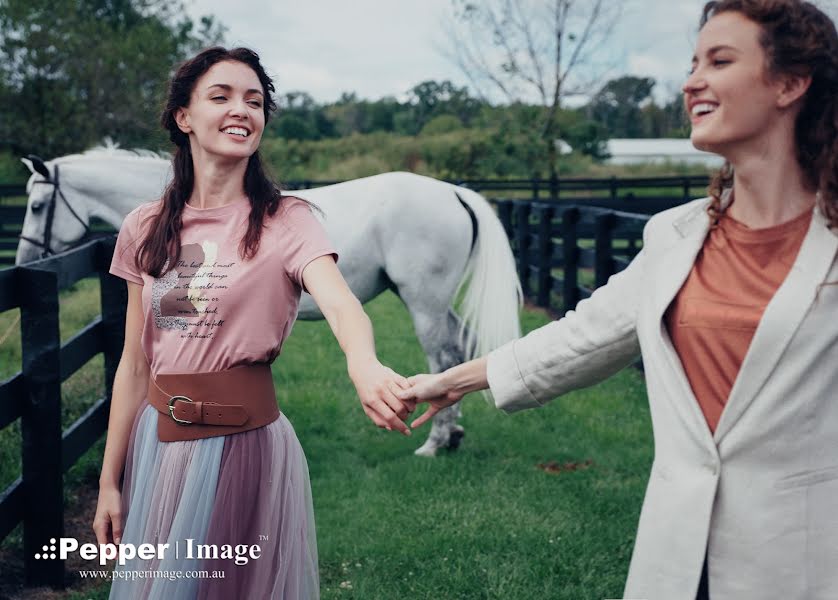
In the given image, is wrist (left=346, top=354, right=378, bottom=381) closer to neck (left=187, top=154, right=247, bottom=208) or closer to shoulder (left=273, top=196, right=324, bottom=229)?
shoulder (left=273, top=196, right=324, bottom=229)

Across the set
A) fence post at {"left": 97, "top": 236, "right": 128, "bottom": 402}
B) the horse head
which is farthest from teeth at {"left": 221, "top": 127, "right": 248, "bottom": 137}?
the horse head

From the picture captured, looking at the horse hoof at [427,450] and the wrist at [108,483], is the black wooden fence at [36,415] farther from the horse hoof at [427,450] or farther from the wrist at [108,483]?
the horse hoof at [427,450]

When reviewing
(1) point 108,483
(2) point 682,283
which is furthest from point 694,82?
(1) point 108,483

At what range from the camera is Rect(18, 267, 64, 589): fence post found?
121 inches

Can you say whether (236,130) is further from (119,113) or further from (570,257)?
(119,113)

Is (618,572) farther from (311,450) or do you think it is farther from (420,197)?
(420,197)

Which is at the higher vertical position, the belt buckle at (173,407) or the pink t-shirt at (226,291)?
the pink t-shirt at (226,291)

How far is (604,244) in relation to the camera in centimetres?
681

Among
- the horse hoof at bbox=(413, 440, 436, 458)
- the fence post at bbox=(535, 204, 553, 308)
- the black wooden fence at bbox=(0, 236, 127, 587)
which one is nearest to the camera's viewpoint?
the black wooden fence at bbox=(0, 236, 127, 587)

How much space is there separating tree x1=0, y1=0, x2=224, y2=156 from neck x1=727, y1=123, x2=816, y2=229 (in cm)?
2325

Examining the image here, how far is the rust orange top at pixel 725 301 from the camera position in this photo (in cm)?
144

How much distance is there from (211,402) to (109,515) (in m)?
0.44

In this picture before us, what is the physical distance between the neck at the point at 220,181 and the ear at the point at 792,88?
1126 mm

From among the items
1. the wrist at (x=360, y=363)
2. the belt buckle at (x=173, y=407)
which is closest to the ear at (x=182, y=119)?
the belt buckle at (x=173, y=407)
